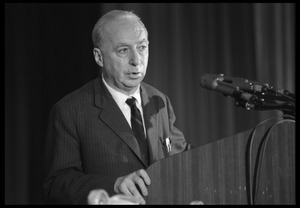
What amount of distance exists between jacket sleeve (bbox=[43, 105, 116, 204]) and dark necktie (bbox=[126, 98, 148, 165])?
0.75 ft

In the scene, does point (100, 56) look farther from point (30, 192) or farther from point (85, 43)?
point (30, 192)

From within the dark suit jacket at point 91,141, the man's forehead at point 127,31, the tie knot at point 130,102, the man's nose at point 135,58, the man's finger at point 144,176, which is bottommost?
the man's finger at point 144,176

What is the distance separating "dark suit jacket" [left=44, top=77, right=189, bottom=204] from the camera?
1812mm

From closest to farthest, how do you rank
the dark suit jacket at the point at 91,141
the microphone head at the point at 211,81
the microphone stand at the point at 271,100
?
1. the microphone stand at the point at 271,100
2. the microphone head at the point at 211,81
3. the dark suit jacket at the point at 91,141

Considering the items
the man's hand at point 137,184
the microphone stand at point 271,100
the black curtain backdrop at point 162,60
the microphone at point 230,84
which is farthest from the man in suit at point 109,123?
the black curtain backdrop at point 162,60

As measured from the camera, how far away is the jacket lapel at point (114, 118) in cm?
184

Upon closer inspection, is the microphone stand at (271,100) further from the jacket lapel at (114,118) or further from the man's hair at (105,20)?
the man's hair at (105,20)

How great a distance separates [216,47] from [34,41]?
50.5 inches

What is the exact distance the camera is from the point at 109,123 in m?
1.88

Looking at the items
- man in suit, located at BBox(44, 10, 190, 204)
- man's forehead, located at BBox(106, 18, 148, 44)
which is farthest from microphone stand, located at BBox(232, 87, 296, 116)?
man's forehead, located at BBox(106, 18, 148, 44)

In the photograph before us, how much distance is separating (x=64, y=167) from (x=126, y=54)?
0.50 metres

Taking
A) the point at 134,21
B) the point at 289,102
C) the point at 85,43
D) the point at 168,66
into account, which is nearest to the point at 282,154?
the point at 289,102

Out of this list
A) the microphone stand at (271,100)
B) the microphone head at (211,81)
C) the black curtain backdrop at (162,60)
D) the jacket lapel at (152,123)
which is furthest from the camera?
the black curtain backdrop at (162,60)

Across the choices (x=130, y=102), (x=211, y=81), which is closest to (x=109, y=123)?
(x=130, y=102)
